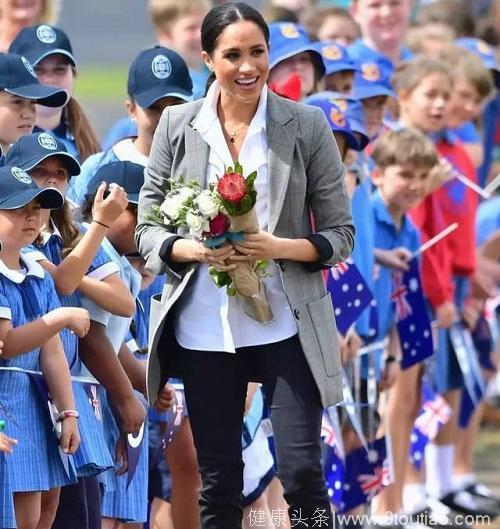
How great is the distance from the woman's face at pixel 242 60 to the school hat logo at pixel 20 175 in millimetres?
740

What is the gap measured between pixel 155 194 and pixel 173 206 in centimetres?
38

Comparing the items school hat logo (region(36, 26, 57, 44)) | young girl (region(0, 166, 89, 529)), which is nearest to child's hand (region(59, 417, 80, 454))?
young girl (region(0, 166, 89, 529))

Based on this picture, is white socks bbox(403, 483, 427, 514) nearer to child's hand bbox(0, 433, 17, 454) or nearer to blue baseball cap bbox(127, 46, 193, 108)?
blue baseball cap bbox(127, 46, 193, 108)

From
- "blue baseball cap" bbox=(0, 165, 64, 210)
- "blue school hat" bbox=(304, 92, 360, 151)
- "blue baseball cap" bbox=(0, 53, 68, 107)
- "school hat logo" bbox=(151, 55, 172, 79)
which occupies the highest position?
"school hat logo" bbox=(151, 55, 172, 79)

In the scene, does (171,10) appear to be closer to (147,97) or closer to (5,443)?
(147,97)

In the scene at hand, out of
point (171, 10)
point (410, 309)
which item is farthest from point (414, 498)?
point (171, 10)

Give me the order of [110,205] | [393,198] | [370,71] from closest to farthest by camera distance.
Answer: [110,205] → [393,198] → [370,71]

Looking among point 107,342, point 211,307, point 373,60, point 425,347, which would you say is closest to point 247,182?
point 211,307

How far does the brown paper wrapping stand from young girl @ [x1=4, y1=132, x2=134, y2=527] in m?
0.56

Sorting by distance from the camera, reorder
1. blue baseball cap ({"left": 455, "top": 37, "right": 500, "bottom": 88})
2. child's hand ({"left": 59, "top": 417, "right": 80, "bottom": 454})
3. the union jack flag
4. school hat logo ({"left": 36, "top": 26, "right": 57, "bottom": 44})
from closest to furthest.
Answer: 1. child's hand ({"left": 59, "top": 417, "right": 80, "bottom": 454})
2. school hat logo ({"left": 36, "top": 26, "right": 57, "bottom": 44})
3. the union jack flag
4. blue baseball cap ({"left": 455, "top": 37, "right": 500, "bottom": 88})

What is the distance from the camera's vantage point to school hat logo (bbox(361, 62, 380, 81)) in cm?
941

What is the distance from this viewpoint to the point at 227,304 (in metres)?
6.32

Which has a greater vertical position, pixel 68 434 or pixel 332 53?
pixel 332 53

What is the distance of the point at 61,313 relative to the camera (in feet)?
20.0
